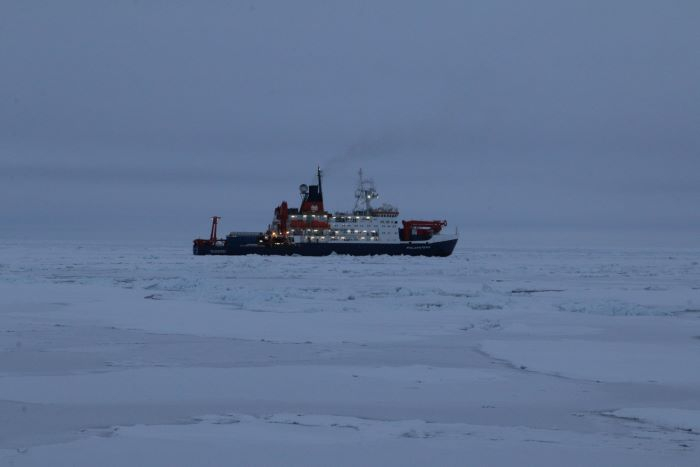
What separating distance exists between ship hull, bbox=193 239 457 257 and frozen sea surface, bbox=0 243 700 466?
42.3m

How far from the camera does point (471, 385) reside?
Result: 23.2ft

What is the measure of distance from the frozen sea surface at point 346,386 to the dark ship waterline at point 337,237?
42.8m

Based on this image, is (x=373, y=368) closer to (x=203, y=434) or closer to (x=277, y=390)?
(x=277, y=390)

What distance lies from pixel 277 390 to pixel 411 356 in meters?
2.52

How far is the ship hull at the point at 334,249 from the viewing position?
5700cm

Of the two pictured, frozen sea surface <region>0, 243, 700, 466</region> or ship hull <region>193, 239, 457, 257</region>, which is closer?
frozen sea surface <region>0, 243, 700, 466</region>

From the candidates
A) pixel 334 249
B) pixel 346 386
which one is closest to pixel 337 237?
pixel 334 249

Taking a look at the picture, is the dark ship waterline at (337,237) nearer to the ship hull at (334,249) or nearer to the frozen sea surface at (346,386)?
the ship hull at (334,249)

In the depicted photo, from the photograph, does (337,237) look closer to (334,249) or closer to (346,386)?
(334,249)

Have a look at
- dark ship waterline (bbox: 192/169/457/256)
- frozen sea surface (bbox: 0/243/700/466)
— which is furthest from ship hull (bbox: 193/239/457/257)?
frozen sea surface (bbox: 0/243/700/466)

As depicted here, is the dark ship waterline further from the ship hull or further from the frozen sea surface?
the frozen sea surface

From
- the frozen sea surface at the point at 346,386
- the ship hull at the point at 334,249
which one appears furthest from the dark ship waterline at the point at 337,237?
the frozen sea surface at the point at 346,386

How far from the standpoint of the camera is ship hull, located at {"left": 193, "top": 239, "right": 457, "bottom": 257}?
5700 centimetres

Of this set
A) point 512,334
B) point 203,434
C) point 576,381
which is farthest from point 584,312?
point 203,434
